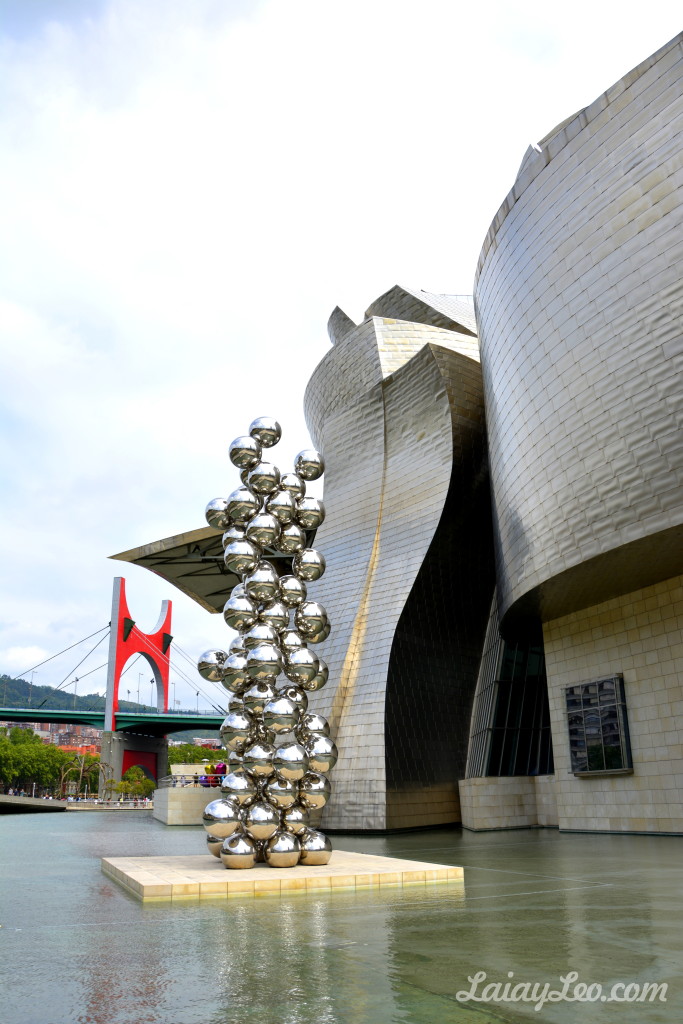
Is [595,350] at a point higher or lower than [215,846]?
higher

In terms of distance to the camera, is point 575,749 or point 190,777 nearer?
point 575,749

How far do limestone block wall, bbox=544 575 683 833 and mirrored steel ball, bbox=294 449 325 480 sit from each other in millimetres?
8191

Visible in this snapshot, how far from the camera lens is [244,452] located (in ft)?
36.2

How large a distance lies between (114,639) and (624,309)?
52285 millimetres

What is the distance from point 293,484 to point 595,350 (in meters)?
6.98

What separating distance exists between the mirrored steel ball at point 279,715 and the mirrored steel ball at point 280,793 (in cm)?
55

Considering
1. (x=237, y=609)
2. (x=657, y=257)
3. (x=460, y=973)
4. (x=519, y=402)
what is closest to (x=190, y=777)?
(x=519, y=402)

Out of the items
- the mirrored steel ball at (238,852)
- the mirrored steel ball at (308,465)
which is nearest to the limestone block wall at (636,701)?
the mirrored steel ball at (308,465)

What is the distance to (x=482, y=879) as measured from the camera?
8.87 metres

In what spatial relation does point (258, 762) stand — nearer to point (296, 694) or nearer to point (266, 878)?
point (296, 694)

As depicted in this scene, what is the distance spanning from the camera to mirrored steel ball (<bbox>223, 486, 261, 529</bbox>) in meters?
10.8

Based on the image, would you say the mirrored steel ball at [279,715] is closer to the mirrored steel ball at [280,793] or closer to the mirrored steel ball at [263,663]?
the mirrored steel ball at [263,663]

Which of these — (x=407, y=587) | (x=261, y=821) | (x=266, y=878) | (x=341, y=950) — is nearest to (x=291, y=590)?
(x=261, y=821)

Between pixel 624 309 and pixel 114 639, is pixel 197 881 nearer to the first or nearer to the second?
pixel 624 309
